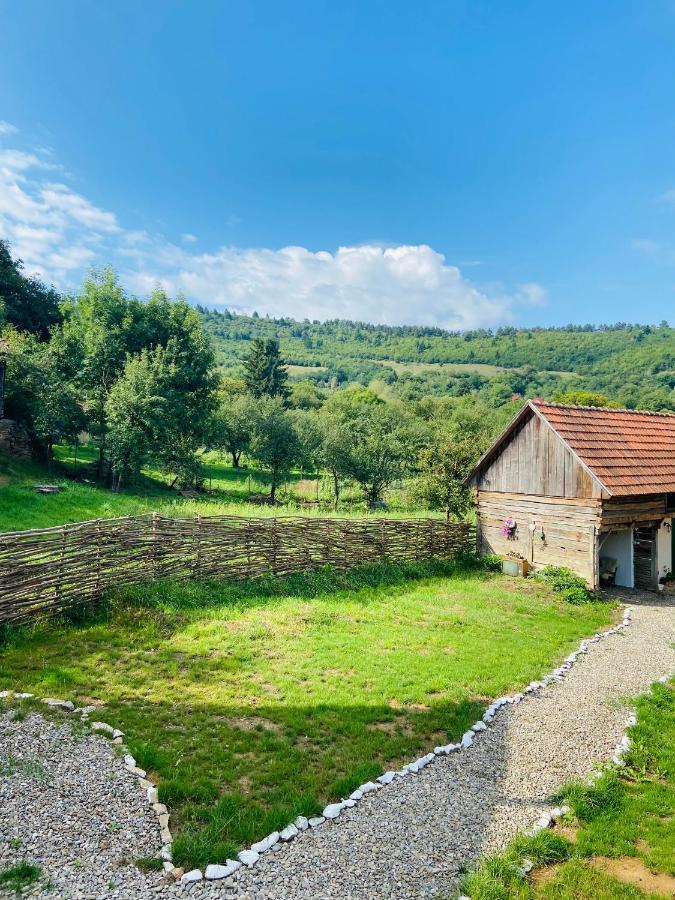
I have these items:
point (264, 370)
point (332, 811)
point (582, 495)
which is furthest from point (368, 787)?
point (264, 370)

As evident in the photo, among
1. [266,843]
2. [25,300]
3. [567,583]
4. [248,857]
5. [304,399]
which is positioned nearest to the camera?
[248,857]

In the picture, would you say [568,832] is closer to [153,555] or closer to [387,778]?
[387,778]

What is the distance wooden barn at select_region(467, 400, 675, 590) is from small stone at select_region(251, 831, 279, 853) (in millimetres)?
11012

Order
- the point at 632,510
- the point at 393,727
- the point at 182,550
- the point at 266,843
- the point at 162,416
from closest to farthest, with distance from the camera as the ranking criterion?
the point at 266,843
the point at 393,727
the point at 182,550
the point at 632,510
the point at 162,416

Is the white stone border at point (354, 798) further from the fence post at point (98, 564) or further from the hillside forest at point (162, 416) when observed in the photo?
the hillside forest at point (162, 416)

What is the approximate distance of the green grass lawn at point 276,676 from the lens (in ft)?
15.5

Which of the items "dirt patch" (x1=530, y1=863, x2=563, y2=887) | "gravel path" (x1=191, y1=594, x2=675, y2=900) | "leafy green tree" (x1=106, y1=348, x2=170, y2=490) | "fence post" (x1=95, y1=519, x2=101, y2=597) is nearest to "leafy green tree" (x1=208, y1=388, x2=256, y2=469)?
"leafy green tree" (x1=106, y1=348, x2=170, y2=490)

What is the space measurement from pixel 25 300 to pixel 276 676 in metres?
38.6

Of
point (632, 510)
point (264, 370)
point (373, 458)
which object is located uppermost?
point (264, 370)

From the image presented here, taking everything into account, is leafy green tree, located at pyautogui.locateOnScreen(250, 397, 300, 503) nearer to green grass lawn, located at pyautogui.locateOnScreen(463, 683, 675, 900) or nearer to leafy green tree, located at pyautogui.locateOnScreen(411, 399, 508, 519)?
leafy green tree, located at pyautogui.locateOnScreen(411, 399, 508, 519)

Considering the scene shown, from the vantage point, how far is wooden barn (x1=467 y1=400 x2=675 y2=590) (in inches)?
494

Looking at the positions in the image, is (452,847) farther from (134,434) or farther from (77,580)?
(134,434)

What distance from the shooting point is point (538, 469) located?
1373 cm

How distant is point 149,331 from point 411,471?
18.9 m
